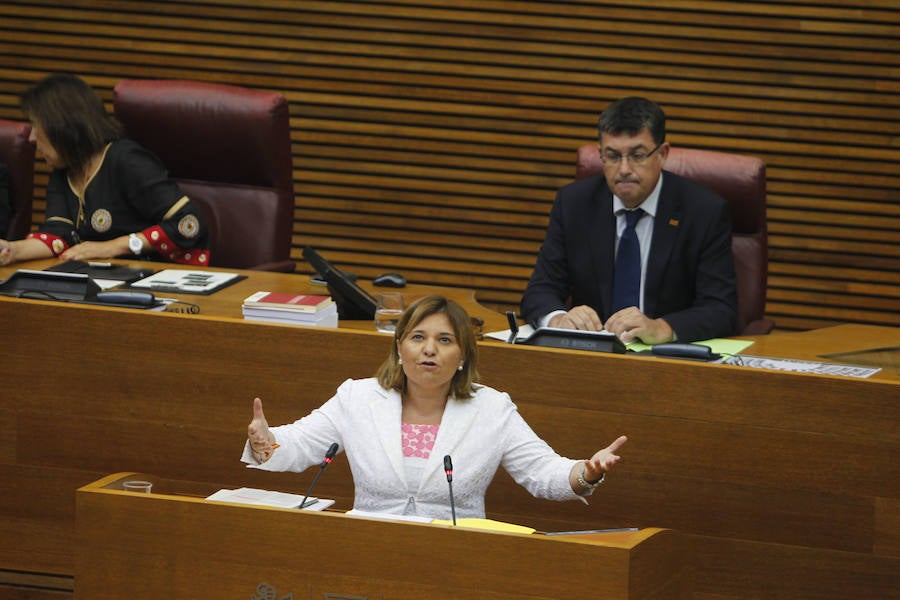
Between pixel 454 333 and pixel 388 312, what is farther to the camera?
pixel 388 312

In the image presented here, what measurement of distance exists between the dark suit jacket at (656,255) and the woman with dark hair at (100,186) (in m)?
1.24

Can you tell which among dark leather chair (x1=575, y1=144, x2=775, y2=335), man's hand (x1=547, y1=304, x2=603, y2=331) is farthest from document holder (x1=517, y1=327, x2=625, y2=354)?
dark leather chair (x1=575, y1=144, x2=775, y2=335)

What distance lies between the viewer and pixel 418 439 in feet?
9.02

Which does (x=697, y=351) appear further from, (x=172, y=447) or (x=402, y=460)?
(x=172, y=447)

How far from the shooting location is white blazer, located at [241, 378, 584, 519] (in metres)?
2.70

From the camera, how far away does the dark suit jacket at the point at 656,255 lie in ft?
12.5

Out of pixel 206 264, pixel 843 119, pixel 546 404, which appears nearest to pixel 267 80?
pixel 206 264

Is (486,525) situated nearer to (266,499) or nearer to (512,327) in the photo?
(266,499)

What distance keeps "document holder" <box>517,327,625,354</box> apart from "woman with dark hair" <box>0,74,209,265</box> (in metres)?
1.57

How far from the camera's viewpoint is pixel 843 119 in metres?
5.24

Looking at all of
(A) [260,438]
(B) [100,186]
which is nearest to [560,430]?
(A) [260,438]

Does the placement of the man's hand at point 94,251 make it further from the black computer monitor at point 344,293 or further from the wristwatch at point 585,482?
the wristwatch at point 585,482

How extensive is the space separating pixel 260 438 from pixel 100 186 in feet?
6.66

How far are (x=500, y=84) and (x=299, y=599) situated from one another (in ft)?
11.3
